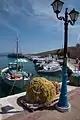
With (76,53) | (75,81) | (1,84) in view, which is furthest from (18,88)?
(76,53)

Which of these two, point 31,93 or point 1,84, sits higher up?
point 31,93

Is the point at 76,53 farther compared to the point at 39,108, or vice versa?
the point at 76,53

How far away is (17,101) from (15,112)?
124 cm

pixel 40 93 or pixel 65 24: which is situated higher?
pixel 65 24

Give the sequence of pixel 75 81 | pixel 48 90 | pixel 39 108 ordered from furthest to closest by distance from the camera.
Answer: pixel 75 81
pixel 48 90
pixel 39 108

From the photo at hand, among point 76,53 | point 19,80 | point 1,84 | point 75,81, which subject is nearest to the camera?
A: point 75,81

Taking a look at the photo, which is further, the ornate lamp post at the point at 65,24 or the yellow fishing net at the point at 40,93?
the yellow fishing net at the point at 40,93

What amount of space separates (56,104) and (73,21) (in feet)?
12.4

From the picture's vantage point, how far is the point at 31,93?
887cm

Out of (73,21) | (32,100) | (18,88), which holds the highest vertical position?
(73,21)

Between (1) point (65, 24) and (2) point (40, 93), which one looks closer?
(1) point (65, 24)

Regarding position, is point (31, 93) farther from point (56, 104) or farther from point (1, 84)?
point (1, 84)

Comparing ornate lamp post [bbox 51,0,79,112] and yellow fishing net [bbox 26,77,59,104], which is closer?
ornate lamp post [bbox 51,0,79,112]

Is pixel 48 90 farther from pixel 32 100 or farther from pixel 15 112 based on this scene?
pixel 15 112
